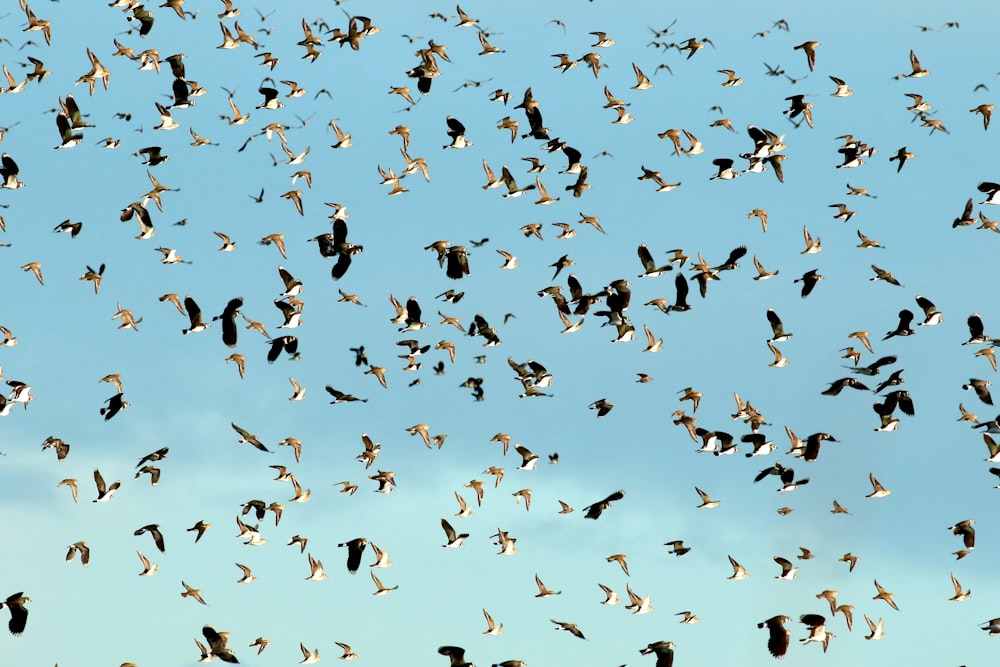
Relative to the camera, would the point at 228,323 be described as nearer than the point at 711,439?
Yes

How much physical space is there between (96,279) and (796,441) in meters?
28.9

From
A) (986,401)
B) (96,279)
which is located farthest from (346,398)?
(986,401)

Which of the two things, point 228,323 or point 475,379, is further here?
point 475,379

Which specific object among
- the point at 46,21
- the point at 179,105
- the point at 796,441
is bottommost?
the point at 796,441

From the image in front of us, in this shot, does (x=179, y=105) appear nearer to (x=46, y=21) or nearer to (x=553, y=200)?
(x=46, y=21)

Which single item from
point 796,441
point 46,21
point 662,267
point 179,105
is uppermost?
point 46,21

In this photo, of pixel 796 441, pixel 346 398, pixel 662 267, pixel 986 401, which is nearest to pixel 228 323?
pixel 346 398

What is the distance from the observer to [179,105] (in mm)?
76500

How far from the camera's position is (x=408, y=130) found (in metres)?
81.7

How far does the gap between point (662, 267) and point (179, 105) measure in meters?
20.1

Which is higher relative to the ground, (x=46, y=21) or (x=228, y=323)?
(x=46, y=21)

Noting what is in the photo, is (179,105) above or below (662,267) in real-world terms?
above

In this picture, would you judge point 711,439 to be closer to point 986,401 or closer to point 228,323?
point 986,401

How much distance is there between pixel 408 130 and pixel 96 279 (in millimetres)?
14291
